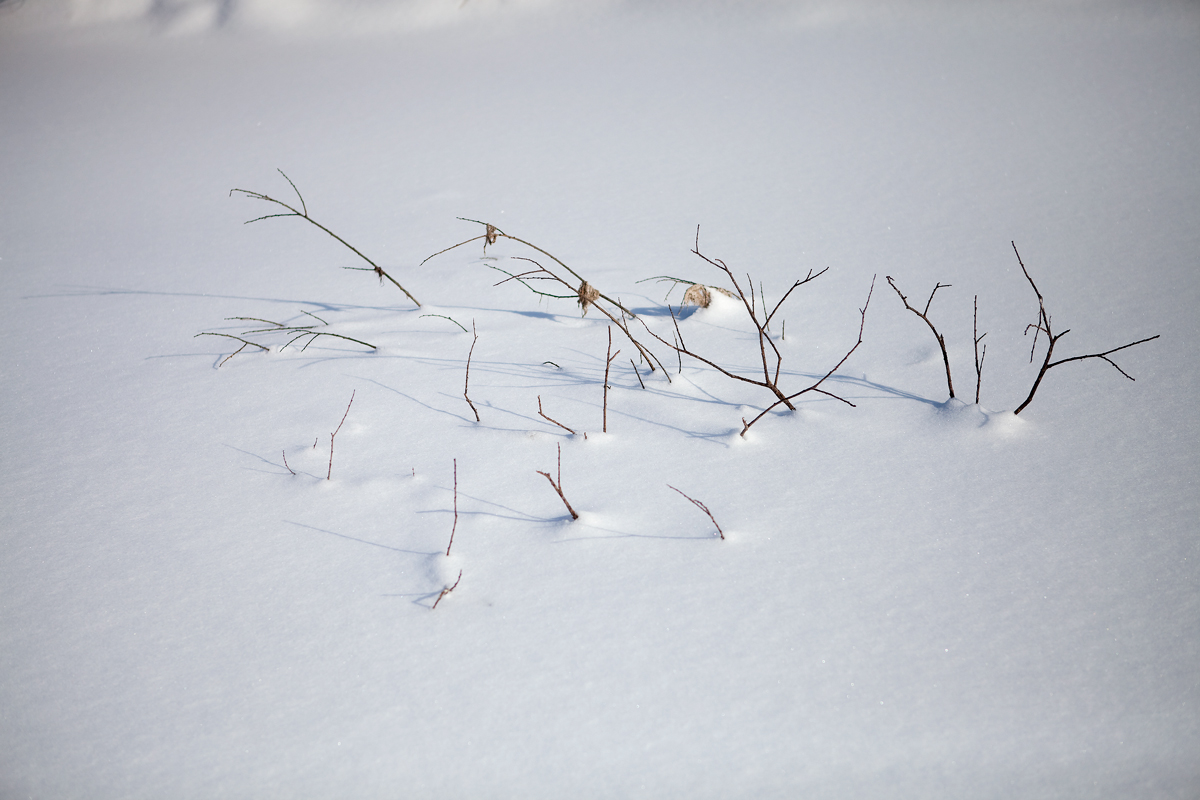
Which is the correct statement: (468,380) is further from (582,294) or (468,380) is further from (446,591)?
(446,591)

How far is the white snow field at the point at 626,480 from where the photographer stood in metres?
0.95

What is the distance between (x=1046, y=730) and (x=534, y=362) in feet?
4.09

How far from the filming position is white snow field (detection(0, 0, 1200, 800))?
3.13 feet

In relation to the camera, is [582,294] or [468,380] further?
[468,380]

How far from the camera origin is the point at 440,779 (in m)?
0.92

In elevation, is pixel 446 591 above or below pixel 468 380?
below

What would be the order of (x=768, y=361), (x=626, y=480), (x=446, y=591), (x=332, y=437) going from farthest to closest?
(x=768, y=361)
(x=332, y=437)
(x=626, y=480)
(x=446, y=591)

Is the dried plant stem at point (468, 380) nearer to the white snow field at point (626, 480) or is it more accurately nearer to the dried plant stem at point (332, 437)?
the white snow field at point (626, 480)

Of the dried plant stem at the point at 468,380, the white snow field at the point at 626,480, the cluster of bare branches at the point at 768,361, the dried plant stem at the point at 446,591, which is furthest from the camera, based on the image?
the dried plant stem at the point at 468,380

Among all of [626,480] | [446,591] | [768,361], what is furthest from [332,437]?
[768,361]

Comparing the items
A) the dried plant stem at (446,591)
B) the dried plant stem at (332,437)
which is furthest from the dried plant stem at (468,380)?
the dried plant stem at (446,591)

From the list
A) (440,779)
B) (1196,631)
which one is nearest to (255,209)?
(440,779)

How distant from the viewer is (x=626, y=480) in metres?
1.35

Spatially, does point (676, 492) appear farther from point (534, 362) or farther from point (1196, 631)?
point (1196, 631)
